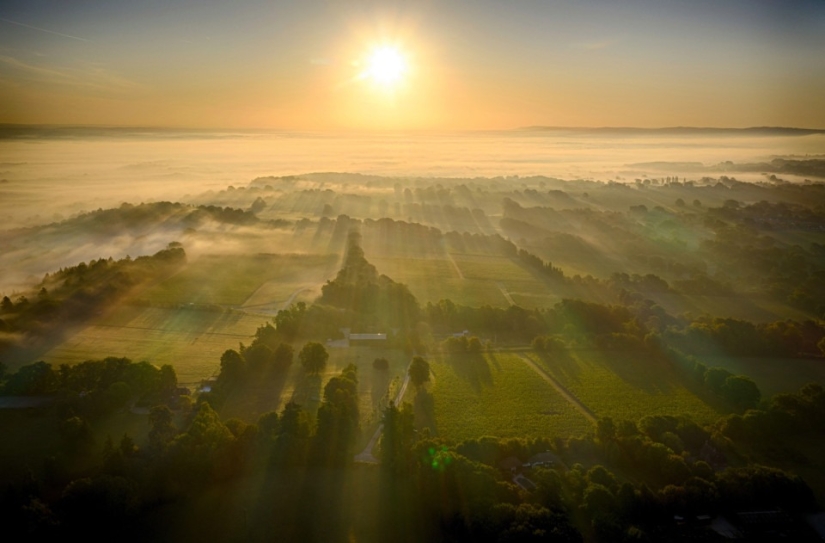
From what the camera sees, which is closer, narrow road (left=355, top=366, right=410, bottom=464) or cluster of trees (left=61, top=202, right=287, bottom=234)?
narrow road (left=355, top=366, right=410, bottom=464)

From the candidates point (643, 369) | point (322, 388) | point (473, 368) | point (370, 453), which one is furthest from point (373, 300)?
point (643, 369)

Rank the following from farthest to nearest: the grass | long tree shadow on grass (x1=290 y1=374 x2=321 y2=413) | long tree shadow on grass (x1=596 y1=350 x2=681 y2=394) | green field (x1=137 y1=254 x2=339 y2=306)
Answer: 1. green field (x1=137 y1=254 x2=339 y2=306)
2. long tree shadow on grass (x1=596 y1=350 x2=681 y2=394)
3. long tree shadow on grass (x1=290 y1=374 x2=321 y2=413)
4. the grass

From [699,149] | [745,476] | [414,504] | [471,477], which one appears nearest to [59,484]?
[414,504]

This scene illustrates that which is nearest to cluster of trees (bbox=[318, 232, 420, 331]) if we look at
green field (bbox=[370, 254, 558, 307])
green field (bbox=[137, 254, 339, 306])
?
green field (bbox=[370, 254, 558, 307])

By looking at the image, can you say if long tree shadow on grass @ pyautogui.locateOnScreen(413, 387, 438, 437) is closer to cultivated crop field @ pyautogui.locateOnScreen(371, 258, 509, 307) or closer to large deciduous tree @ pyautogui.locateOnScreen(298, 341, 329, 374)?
large deciduous tree @ pyautogui.locateOnScreen(298, 341, 329, 374)

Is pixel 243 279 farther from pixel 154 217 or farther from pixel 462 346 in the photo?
pixel 154 217

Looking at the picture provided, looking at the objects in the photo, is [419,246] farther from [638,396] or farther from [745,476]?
[745,476]

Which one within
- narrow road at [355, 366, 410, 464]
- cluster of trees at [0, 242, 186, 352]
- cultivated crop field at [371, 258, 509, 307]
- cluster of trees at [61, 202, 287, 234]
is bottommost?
narrow road at [355, 366, 410, 464]
